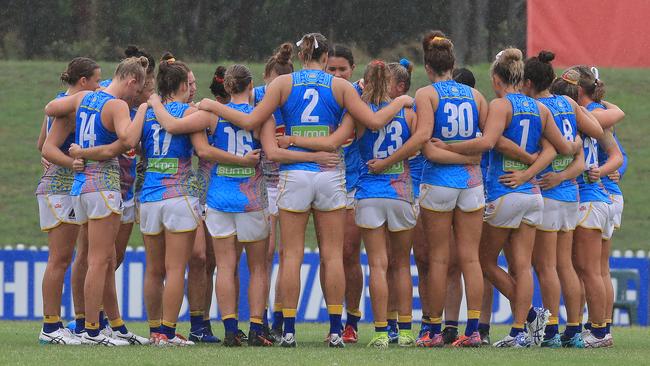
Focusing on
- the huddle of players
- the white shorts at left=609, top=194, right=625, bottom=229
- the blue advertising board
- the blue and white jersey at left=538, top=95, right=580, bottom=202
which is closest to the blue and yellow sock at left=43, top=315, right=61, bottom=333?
the huddle of players

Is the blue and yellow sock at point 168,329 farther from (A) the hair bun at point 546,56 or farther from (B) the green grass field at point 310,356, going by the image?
(A) the hair bun at point 546,56

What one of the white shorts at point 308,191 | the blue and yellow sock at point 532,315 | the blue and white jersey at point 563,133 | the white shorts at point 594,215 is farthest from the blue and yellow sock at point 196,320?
the white shorts at point 594,215

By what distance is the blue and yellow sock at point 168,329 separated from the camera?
30.5 feet

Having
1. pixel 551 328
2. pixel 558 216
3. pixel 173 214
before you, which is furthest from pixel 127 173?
pixel 551 328

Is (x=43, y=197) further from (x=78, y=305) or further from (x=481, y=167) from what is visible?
(x=481, y=167)

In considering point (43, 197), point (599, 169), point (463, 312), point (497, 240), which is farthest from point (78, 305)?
point (463, 312)

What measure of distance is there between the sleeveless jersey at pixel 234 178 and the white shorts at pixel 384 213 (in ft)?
2.30

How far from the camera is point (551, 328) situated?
32.1 ft

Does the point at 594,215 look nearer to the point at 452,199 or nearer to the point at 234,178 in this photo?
the point at 452,199

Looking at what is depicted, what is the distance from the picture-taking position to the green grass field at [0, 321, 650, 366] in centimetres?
816

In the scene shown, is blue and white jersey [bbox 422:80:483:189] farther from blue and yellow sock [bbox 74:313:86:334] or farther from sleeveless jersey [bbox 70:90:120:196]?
blue and yellow sock [bbox 74:313:86:334]

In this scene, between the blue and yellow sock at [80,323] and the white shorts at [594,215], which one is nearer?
the blue and yellow sock at [80,323]

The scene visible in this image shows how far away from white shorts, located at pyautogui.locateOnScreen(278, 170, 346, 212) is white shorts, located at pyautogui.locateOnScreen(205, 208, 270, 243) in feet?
0.73

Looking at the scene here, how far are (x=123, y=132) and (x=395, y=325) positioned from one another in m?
2.77
